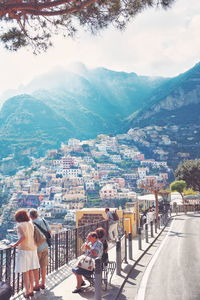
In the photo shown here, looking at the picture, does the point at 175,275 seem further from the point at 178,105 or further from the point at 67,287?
the point at 178,105

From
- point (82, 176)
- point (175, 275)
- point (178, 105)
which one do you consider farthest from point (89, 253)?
point (178, 105)

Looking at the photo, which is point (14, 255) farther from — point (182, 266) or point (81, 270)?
point (182, 266)

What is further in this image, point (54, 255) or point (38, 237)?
point (54, 255)

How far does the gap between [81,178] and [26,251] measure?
15424cm

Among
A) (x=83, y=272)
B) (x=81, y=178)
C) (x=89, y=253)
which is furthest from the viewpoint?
(x=81, y=178)

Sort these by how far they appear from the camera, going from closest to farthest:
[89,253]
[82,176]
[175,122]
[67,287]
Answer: [89,253]
[67,287]
[82,176]
[175,122]

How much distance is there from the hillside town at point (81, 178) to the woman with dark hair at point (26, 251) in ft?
352

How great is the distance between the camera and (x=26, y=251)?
466cm

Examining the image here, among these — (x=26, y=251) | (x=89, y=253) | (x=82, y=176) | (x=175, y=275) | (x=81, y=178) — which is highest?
(x=82, y=176)

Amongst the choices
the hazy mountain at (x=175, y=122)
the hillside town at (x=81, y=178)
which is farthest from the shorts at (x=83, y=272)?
the hazy mountain at (x=175, y=122)

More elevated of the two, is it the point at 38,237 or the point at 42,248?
the point at 38,237

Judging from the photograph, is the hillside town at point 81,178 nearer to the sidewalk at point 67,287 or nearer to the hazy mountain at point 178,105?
the hazy mountain at point 178,105

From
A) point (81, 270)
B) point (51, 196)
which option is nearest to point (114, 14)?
point (81, 270)

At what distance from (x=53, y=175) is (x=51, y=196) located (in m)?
16.0
